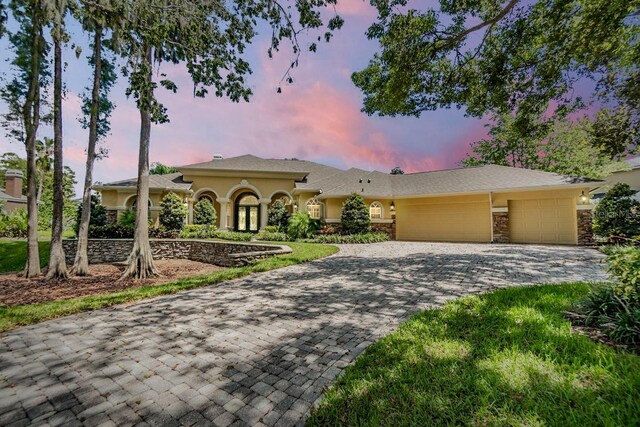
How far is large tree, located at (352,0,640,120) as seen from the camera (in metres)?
7.41

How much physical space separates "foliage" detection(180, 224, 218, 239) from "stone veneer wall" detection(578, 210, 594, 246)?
20.1 meters

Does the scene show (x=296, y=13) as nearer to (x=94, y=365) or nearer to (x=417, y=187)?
(x=94, y=365)

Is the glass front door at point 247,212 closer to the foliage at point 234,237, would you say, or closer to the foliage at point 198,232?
the foliage at point 198,232

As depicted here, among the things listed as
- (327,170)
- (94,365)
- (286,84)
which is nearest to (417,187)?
(327,170)

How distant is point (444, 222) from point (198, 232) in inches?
622

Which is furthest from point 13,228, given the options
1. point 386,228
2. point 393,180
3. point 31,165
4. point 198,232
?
point 393,180

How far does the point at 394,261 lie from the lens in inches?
348

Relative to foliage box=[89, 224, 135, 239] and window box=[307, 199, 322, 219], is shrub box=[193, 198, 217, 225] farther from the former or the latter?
window box=[307, 199, 322, 219]

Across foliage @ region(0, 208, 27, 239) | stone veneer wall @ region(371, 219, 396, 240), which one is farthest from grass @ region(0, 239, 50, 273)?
stone veneer wall @ region(371, 219, 396, 240)

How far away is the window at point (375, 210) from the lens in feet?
57.9

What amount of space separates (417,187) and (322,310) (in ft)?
50.5

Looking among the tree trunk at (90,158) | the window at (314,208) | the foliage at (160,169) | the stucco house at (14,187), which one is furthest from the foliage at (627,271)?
the stucco house at (14,187)

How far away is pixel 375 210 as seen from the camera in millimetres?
17703

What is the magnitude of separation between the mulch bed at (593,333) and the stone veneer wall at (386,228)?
13.8 meters
